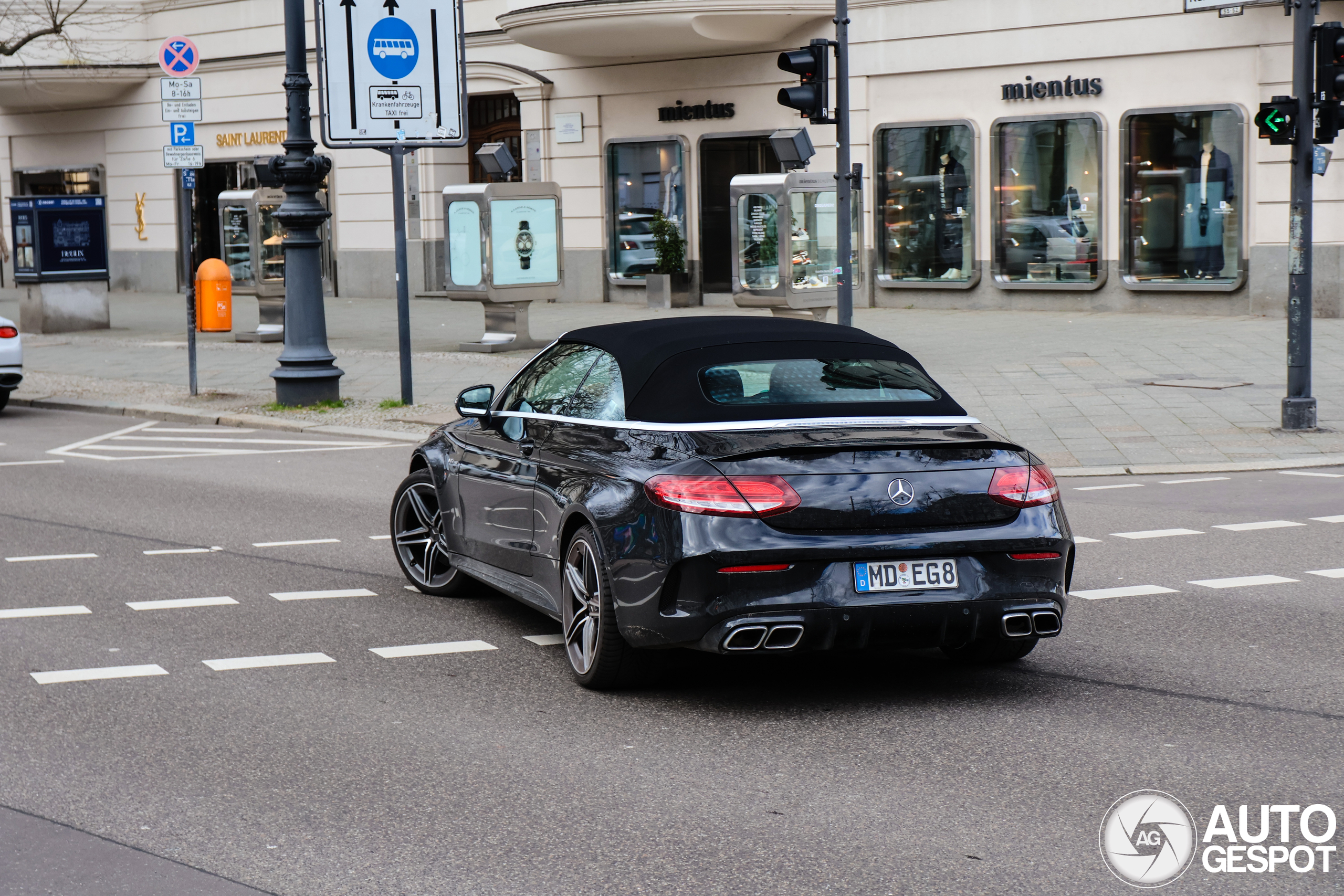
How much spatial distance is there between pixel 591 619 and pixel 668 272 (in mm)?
21705

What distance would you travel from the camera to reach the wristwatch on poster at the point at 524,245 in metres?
21.4

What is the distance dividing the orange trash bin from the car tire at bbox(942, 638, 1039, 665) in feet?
58.6

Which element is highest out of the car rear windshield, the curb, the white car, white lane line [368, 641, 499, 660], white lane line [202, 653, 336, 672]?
the car rear windshield

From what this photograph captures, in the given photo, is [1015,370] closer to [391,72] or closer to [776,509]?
[391,72]

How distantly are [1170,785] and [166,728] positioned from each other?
3.21 metres

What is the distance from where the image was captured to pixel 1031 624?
5984mm

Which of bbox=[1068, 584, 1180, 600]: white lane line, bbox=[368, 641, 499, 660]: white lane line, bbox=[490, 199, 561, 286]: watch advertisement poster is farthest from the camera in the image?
bbox=[490, 199, 561, 286]: watch advertisement poster

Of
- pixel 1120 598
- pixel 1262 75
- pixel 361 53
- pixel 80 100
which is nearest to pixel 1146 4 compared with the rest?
pixel 1262 75

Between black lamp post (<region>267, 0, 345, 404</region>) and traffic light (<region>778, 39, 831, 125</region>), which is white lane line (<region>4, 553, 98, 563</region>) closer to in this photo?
black lamp post (<region>267, 0, 345, 404</region>)

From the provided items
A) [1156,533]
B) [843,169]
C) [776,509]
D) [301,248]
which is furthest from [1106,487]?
[301,248]

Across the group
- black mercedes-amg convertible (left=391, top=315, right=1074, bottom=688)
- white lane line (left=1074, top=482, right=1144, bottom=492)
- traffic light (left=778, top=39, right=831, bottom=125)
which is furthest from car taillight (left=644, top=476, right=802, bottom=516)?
traffic light (left=778, top=39, right=831, bottom=125)

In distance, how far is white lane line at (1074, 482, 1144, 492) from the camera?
11.4 meters

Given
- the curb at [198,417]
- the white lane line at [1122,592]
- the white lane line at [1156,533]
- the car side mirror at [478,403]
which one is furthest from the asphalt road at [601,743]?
the curb at [198,417]

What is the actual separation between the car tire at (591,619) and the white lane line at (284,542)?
339cm
